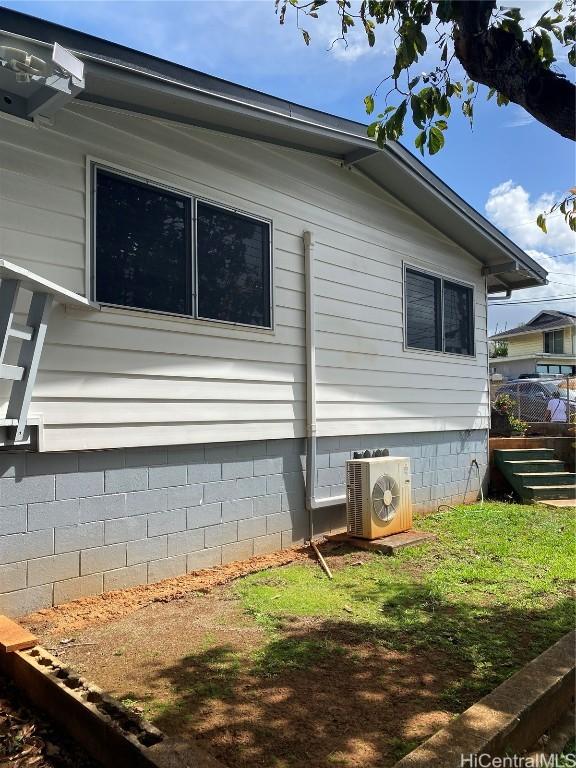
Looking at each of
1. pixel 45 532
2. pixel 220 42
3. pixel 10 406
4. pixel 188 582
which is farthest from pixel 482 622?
pixel 220 42

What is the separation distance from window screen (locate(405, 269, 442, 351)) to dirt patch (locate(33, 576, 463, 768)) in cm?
468

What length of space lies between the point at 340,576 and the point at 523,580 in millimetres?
1510

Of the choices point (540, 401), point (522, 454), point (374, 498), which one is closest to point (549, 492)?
point (522, 454)

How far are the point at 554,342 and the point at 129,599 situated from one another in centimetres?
3304

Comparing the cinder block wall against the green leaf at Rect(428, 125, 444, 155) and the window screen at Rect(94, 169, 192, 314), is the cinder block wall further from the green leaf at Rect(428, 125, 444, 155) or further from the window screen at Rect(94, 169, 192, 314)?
the green leaf at Rect(428, 125, 444, 155)

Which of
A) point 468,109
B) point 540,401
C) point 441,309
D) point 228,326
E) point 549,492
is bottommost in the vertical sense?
point 549,492

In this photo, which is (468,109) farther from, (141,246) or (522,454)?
(522,454)

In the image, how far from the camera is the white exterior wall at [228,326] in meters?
4.20

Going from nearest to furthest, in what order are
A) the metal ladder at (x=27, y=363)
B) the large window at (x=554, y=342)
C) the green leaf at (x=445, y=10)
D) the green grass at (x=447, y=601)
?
the green leaf at (x=445, y=10) → the green grass at (x=447, y=601) → the metal ladder at (x=27, y=363) → the large window at (x=554, y=342)

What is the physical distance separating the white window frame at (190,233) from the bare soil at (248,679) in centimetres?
225

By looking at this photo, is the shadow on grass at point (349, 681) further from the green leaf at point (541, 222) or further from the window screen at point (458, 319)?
the window screen at point (458, 319)

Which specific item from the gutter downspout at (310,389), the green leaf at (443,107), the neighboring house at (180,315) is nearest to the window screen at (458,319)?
the neighboring house at (180,315)

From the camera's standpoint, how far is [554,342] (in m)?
33.0

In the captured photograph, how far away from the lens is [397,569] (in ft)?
17.3
